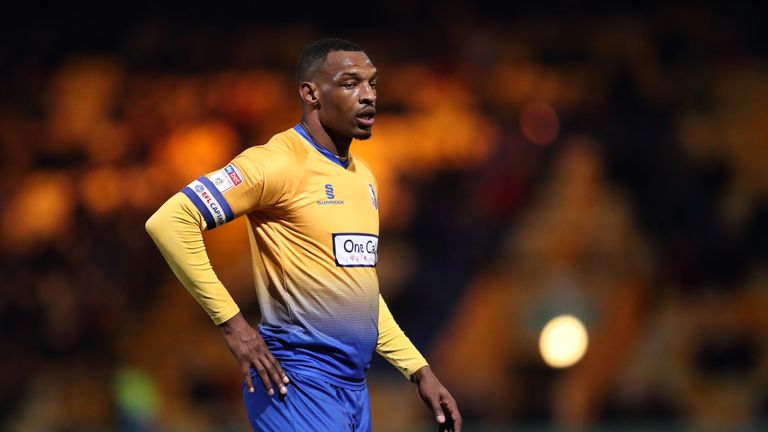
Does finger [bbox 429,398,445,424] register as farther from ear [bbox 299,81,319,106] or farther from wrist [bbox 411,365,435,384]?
ear [bbox 299,81,319,106]

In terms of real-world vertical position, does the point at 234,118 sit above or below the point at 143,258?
above

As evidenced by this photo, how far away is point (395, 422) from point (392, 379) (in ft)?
1.38

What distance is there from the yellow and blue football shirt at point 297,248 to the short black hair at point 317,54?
209mm

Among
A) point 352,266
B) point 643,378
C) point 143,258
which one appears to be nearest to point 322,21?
point 143,258

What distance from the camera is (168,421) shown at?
9.77 metres

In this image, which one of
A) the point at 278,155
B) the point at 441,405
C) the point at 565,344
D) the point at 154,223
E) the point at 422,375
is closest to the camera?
the point at 154,223

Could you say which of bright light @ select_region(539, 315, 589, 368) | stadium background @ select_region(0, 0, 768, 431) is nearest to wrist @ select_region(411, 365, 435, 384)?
stadium background @ select_region(0, 0, 768, 431)

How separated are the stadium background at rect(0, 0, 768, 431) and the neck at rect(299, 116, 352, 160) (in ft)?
17.8

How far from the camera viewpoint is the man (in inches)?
147

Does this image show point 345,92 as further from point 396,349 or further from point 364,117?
point 396,349

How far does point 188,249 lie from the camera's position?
3.71 m

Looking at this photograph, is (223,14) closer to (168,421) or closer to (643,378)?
(168,421)

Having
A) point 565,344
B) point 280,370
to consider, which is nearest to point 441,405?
point 280,370

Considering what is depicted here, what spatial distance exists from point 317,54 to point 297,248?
0.72 metres
